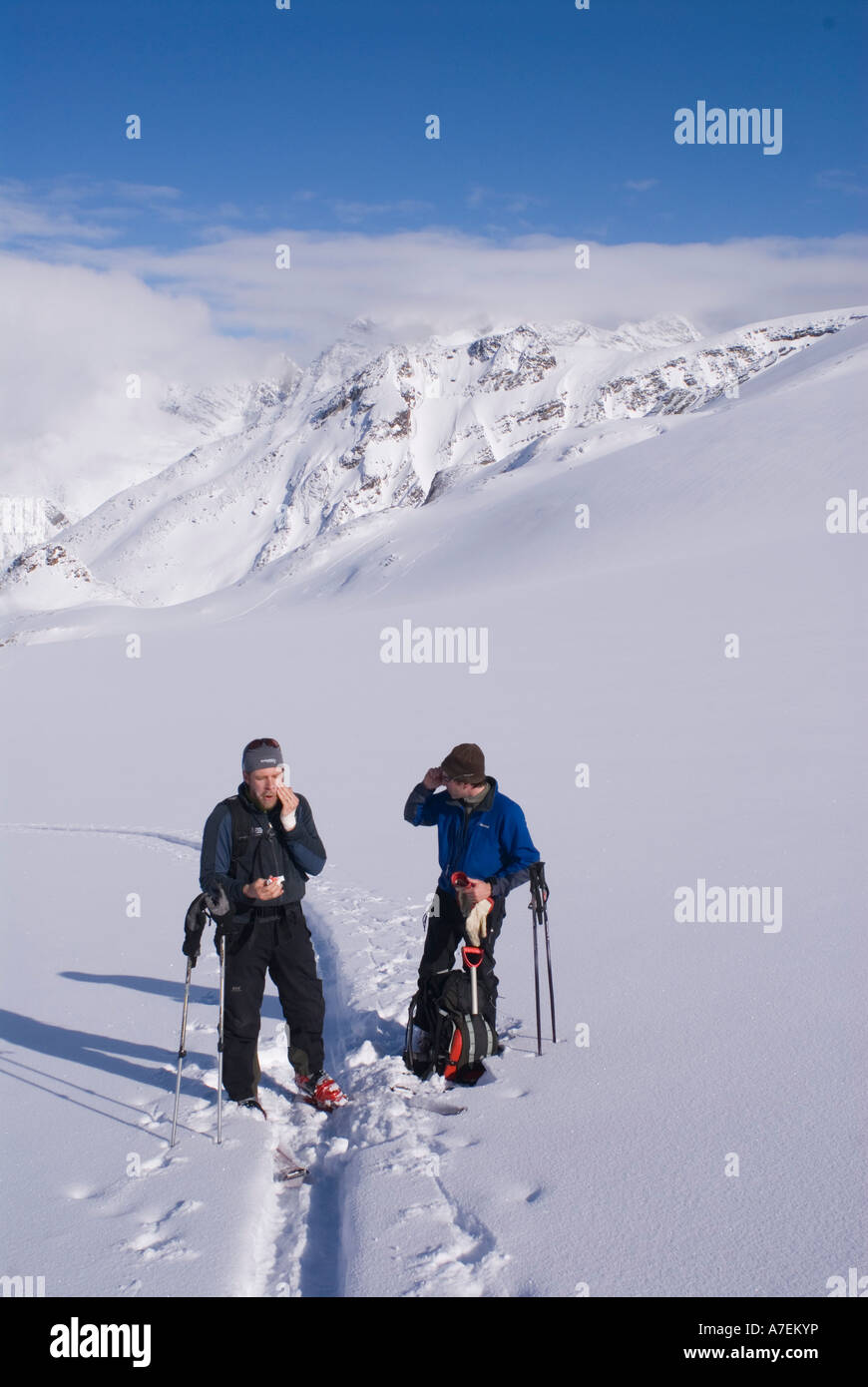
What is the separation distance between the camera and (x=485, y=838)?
5578 mm

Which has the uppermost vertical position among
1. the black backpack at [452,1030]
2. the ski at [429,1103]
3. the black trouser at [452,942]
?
the black trouser at [452,942]

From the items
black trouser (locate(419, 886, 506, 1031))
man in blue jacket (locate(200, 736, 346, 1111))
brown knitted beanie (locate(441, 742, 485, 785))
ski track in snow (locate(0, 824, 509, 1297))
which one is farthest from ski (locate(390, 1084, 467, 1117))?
brown knitted beanie (locate(441, 742, 485, 785))

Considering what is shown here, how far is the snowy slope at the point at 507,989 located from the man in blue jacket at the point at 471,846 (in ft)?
2.15

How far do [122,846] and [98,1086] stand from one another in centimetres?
688

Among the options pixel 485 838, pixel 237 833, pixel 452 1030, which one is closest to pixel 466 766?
pixel 485 838

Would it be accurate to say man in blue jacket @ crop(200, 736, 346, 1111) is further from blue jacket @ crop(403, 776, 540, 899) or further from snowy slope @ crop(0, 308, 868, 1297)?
blue jacket @ crop(403, 776, 540, 899)

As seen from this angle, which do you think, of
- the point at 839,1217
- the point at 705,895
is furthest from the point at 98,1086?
the point at 705,895

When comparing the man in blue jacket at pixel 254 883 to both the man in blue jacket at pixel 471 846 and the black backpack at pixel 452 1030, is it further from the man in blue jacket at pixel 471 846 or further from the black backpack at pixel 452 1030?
the man in blue jacket at pixel 471 846

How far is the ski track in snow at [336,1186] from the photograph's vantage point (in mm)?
3768

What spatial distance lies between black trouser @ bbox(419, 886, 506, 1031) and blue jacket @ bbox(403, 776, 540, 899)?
0.10m

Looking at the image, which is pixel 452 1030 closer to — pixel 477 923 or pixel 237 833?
pixel 477 923

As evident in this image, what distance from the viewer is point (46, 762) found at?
1845 cm

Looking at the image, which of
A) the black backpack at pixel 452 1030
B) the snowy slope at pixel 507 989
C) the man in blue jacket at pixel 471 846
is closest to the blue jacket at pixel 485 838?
the man in blue jacket at pixel 471 846
